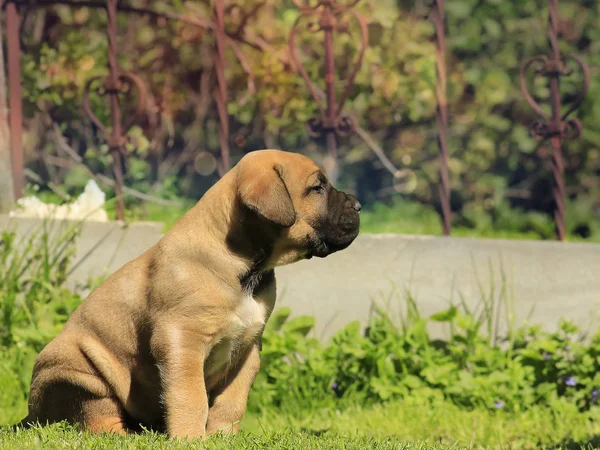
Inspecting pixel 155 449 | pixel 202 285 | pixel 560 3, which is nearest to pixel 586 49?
pixel 560 3

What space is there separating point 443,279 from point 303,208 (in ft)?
6.58

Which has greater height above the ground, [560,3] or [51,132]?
[560,3]

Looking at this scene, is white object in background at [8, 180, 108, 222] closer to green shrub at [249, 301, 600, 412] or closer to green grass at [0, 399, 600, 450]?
green shrub at [249, 301, 600, 412]

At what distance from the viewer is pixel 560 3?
8.59 meters

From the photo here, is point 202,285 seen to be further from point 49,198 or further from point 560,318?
point 49,198

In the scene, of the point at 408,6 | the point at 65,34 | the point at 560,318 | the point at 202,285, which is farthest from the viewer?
the point at 408,6

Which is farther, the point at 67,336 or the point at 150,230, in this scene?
the point at 150,230

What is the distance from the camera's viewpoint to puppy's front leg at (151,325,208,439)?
3.90m

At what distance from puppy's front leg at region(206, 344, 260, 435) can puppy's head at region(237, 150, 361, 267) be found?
0.50 meters

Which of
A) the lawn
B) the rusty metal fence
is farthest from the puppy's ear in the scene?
the rusty metal fence

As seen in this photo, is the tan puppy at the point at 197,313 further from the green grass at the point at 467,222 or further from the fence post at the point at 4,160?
the green grass at the point at 467,222

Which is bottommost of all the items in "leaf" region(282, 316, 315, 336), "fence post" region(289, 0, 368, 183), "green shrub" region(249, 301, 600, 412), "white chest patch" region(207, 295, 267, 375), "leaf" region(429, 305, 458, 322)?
"green shrub" region(249, 301, 600, 412)

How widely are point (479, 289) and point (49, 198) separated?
3.43m

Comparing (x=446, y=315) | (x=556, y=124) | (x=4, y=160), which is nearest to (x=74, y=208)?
(x=4, y=160)
